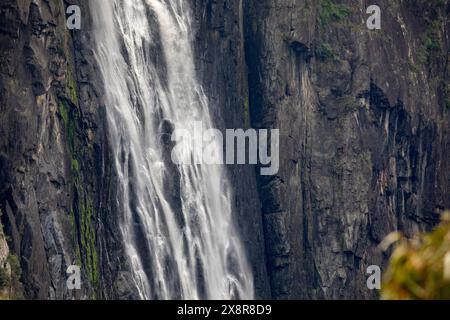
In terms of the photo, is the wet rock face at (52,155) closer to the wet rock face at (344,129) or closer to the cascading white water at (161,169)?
the cascading white water at (161,169)

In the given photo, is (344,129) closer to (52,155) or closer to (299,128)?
(299,128)

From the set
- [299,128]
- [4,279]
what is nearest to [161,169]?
[299,128]

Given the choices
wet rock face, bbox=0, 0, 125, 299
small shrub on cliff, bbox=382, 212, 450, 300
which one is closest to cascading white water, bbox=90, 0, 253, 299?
wet rock face, bbox=0, 0, 125, 299

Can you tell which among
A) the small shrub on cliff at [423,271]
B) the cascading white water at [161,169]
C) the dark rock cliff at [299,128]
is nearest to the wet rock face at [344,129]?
the dark rock cliff at [299,128]

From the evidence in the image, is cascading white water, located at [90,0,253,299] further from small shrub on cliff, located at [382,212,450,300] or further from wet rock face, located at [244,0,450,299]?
small shrub on cliff, located at [382,212,450,300]

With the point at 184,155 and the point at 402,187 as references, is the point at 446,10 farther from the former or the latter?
the point at 184,155
